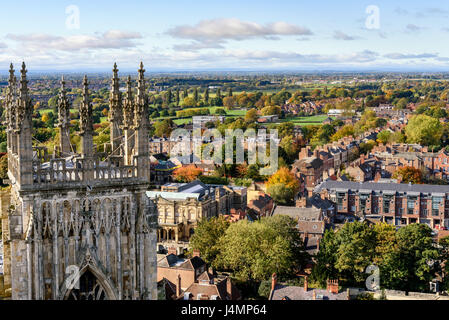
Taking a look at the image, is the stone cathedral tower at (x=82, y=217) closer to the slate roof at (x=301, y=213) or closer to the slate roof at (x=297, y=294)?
the slate roof at (x=297, y=294)

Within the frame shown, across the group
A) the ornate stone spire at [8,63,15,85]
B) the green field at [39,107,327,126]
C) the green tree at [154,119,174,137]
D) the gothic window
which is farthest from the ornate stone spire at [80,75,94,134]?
the green field at [39,107,327,126]

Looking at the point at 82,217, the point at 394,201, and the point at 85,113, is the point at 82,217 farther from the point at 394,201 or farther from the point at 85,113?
the point at 394,201

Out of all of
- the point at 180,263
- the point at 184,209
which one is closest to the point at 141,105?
the point at 180,263

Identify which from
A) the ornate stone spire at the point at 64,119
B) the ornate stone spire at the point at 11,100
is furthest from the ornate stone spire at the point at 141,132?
the ornate stone spire at the point at 11,100

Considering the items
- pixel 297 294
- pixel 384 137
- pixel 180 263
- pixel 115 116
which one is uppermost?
pixel 115 116

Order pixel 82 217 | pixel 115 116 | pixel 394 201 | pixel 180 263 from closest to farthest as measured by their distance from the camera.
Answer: pixel 82 217, pixel 115 116, pixel 180 263, pixel 394 201

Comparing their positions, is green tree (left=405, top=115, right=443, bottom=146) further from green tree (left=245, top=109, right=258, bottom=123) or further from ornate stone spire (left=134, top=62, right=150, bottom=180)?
ornate stone spire (left=134, top=62, right=150, bottom=180)
